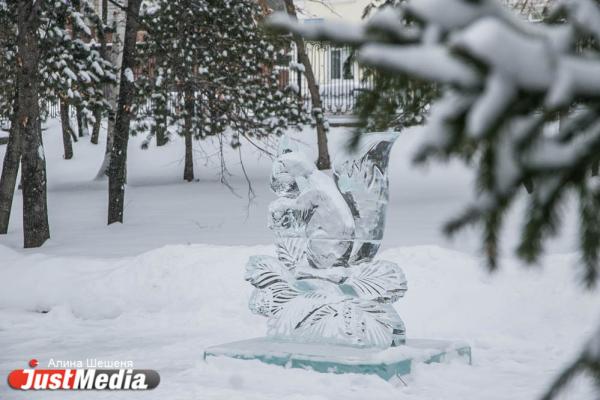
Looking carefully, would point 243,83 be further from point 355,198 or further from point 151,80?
point 355,198

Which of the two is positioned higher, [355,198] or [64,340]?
[355,198]

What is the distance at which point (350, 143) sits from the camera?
2.15 m

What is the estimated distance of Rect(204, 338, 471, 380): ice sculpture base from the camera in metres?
6.89

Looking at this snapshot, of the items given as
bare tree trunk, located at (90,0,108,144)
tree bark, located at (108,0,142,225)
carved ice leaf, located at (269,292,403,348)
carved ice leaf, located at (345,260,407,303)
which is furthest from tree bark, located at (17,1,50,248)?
carved ice leaf, located at (345,260,407,303)

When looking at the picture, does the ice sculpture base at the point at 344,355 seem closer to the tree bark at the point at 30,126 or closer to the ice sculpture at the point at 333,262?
the ice sculpture at the point at 333,262

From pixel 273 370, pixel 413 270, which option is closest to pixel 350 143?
pixel 273 370

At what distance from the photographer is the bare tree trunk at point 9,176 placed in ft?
49.6

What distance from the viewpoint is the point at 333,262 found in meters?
7.63

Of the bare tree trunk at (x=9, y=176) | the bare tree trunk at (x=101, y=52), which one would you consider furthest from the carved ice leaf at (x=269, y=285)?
the bare tree trunk at (x=101, y=52)

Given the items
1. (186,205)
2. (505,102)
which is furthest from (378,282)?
(186,205)

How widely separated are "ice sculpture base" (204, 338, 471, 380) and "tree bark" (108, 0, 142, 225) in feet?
29.4

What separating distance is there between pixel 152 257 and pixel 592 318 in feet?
16.0

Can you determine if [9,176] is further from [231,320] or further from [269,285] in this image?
[269,285]

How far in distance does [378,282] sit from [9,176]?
9.29m
